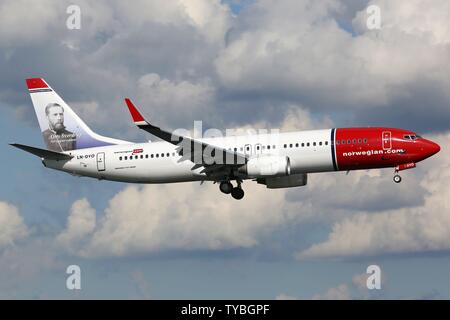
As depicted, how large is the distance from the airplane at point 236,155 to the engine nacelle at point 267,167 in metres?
0.08

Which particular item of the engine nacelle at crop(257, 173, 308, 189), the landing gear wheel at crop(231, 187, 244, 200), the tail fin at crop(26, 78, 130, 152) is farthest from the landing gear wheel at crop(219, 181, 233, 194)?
the tail fin at crop(26, 78, 130, 152)

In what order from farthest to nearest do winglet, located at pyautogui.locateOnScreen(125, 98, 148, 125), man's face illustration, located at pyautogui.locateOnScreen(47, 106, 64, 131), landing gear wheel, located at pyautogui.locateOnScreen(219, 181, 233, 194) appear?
man's face illustration, located at pyautogui.locateOnScreen(47, 106, 64, 131), landing gear wheel, located at pyautogui.locateOnScreen(219, 181, 233, 194), winglet, located at pyautogui.locateOnScreen(125, 98, 148, 125)

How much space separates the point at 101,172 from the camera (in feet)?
248

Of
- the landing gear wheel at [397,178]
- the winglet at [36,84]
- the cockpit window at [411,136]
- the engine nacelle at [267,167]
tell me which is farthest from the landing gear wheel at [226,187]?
the winglet at [36,84]

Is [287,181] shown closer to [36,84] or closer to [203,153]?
[203,153]

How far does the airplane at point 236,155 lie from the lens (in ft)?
222

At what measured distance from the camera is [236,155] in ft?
227

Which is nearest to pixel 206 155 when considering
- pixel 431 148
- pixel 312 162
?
pixel 312 162

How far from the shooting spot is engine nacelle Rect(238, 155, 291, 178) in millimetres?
67938

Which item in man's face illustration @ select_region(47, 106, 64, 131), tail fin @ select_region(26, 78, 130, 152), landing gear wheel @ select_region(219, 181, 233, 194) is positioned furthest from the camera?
man's face illustration @ select_region(47, 106, 64, 131)

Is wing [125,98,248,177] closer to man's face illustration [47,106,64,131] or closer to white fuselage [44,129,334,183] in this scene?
white fuselage [44,129,334,183]

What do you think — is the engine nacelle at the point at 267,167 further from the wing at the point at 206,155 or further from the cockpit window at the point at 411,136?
the cockpit window at the point at 411,136
